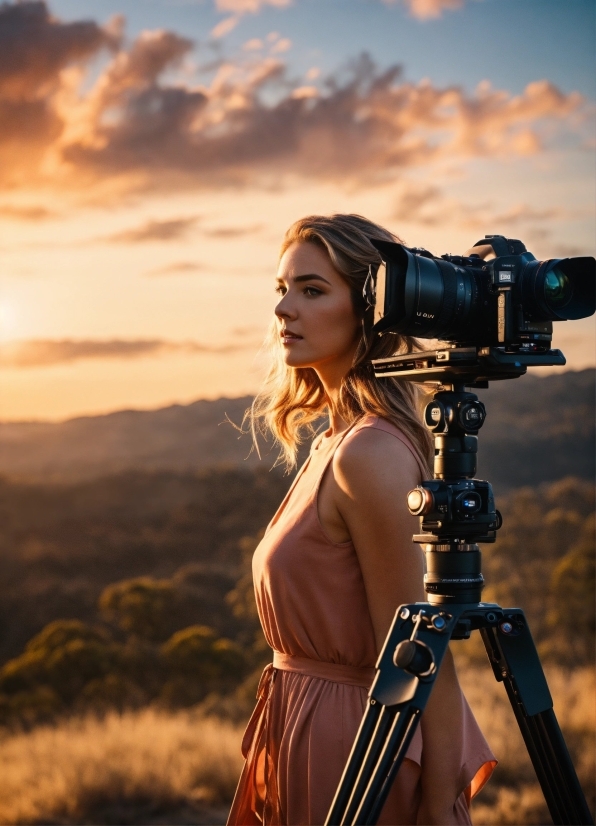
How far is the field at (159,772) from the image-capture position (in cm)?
457

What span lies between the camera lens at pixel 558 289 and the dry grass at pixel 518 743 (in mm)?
3819

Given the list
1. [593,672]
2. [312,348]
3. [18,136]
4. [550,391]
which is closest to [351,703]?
[312,348]

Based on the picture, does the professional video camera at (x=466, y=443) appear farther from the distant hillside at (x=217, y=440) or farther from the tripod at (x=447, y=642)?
the distant hillside at (x=217, y=440)

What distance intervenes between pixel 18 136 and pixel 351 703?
7.55 m

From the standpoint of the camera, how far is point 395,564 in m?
A: 1.54

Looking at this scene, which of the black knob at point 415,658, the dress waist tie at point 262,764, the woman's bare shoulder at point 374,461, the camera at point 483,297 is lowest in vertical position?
the dress waist tie at point 262,764

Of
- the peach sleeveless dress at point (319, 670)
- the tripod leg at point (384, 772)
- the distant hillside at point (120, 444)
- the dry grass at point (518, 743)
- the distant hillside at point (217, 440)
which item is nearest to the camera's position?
the tripod leg at point (384, 772)

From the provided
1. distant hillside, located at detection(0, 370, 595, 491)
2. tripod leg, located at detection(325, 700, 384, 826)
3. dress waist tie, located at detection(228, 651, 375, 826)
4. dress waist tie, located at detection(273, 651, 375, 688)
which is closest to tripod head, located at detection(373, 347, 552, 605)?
tripod leg, located at detection(325, 700, 384, 826)

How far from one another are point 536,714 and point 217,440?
40.3ft

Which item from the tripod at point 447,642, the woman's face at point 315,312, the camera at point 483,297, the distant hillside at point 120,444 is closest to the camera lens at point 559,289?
the camera at point 483,297

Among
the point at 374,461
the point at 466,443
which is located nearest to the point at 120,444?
the point at 374,461

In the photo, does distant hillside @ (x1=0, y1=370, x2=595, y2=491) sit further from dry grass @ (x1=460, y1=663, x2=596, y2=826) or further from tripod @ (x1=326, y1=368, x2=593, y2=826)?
tripod @ (x1=326, y1=368, x2=593, y2=826)

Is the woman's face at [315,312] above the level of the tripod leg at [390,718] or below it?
above

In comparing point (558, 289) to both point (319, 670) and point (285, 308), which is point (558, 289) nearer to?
point (285, 308)
